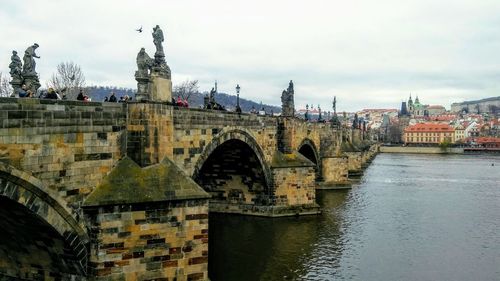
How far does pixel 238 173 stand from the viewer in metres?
31.8

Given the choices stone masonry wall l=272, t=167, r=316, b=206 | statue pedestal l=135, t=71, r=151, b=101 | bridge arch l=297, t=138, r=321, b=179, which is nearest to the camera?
statue pedestal l=135, t=71, r=151, b=101

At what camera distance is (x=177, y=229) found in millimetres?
16016

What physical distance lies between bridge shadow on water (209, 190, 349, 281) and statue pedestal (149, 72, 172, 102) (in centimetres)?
691

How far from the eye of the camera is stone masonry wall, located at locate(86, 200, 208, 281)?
1459 cm

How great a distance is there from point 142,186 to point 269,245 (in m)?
10.4

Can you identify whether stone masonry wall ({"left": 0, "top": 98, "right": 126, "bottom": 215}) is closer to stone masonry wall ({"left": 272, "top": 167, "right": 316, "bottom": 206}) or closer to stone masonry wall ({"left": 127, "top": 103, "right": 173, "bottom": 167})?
stone masonry wall ({"left": 127, "top": 103, "right": 173, "bottom": 167})

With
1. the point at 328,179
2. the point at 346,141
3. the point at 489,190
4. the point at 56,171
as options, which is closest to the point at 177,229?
the point at 56,171

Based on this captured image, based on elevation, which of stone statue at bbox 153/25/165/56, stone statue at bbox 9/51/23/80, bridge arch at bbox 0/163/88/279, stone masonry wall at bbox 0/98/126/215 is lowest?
bridge arch at bbox 0/163/88/279

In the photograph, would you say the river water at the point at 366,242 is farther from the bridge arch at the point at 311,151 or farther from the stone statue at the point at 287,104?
the stone statue at the point at 287,104

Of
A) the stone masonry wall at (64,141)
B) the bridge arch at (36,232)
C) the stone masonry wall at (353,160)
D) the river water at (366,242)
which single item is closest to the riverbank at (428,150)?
the stone masonry wall at (353,160)

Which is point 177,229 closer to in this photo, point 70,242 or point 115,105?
point 70,242

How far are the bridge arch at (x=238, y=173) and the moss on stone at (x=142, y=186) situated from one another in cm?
1197

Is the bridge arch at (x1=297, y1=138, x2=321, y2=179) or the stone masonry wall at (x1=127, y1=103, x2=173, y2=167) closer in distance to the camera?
the stone masonry wall at (x1=127, y1=103, x2=173, y2=167)

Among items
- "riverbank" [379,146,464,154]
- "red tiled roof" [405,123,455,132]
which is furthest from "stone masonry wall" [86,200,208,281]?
"red tiled roof" [405,123,455,132]
